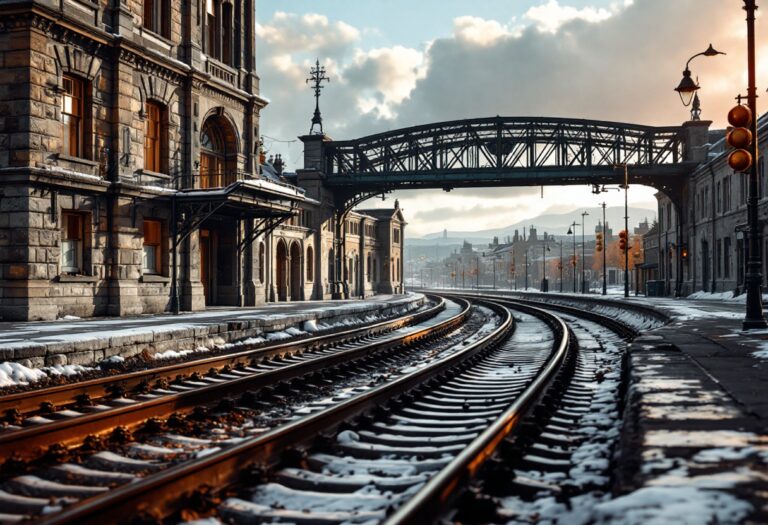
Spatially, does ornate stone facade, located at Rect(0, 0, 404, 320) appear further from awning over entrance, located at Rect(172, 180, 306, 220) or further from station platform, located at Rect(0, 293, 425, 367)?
station platform, located at Rect(0, 293, 425, 367)

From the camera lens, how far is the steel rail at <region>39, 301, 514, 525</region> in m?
4.16

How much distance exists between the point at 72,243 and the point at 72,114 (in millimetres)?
3797

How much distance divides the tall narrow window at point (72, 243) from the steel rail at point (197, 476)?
16111mm

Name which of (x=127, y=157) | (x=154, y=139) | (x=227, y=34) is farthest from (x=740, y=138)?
(x=227, y=34)

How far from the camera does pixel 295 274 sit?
45.9 m

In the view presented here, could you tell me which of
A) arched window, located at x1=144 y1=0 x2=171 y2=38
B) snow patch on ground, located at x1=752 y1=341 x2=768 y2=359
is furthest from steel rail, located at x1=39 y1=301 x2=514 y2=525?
arched window, located at x1=144 y1=0 x2=171 y2=38

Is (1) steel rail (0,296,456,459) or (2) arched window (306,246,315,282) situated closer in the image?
(1) steel rail (0,296,456,459)

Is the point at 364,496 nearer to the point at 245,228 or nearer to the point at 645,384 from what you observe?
the point at 645,384

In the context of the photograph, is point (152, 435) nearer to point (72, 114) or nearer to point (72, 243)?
point (72, 243)

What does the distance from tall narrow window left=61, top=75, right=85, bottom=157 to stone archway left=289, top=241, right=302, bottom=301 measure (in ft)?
80.3

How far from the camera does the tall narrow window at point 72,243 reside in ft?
69.3

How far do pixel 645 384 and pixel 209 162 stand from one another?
2415 centimetres

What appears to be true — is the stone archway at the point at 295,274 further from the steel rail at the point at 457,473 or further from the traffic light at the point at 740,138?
the steel rail at the point at 457,473

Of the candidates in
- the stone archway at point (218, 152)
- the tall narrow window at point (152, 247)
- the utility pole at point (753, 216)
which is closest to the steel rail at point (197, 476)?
the utility pole at point (753, 216)
